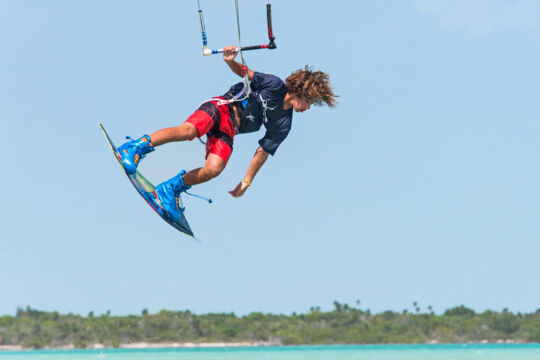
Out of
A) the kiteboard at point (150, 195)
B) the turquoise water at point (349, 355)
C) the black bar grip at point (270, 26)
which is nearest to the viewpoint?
the black bar grip at point (270, 26)

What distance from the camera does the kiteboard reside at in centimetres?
1096

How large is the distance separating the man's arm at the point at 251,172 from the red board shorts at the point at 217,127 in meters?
0.34

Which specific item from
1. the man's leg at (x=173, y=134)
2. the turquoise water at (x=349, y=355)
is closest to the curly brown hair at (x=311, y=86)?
the man's leg at (x=173, y=134)

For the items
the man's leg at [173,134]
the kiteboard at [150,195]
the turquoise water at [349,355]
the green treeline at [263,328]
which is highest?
the green treeline at [263,328]

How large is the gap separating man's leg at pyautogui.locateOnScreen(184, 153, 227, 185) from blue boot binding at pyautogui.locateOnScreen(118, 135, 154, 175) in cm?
86

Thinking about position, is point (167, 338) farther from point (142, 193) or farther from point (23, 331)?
point (142, 193)

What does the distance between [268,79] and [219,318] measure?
113 metres

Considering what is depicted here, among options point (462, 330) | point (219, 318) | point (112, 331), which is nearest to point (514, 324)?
point (462, 330)

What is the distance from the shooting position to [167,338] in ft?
382

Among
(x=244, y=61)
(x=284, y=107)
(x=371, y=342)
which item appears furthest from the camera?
(x=371, y=342)

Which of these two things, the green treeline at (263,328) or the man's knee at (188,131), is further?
the green treeline at (263,328)

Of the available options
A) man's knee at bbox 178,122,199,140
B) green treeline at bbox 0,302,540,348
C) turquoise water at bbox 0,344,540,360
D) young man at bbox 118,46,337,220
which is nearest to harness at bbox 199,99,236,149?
young man at bbox 118,46,337,220

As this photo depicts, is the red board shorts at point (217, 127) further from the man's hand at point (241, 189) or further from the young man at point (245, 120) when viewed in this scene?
the man's hand at point (241, 189)

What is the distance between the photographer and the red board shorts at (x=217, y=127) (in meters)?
10.8
